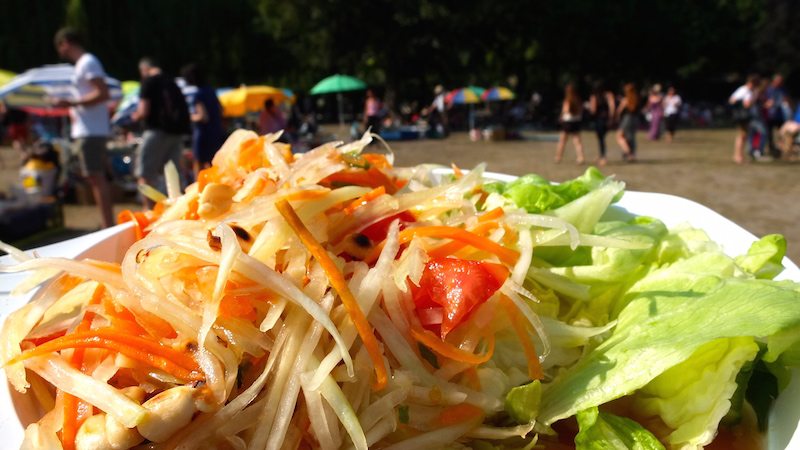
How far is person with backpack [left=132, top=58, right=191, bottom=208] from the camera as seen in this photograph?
253 inches

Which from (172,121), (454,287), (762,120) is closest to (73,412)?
(454,287)

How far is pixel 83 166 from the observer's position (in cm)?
625

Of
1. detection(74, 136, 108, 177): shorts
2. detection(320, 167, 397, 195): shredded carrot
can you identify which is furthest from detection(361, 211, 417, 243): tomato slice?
detection(74, 136, 108, 177): shorts

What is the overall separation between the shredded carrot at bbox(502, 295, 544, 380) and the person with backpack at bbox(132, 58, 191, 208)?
5.85 m

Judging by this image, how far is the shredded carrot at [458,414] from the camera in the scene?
132cm

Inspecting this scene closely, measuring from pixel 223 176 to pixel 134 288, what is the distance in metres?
0.59

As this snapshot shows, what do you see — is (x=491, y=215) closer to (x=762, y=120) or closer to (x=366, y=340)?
(x=366, y=340)

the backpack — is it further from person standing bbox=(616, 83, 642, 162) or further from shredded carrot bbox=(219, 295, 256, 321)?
person standing bbox=(616, 83, 642, 162)

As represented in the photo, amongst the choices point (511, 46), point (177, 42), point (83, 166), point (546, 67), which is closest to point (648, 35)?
point (546, 67)

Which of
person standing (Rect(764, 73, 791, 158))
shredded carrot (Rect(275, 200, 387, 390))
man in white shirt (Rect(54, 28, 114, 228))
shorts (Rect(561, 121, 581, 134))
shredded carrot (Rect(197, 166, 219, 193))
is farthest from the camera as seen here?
person standing (Rect(764, 73, 791, 158))

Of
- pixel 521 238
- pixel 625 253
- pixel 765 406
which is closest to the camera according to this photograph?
pixel 765 406

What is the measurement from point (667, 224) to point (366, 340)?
144cm

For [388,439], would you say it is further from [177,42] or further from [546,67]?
[546,67]

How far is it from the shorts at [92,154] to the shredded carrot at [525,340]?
5.96 metres
